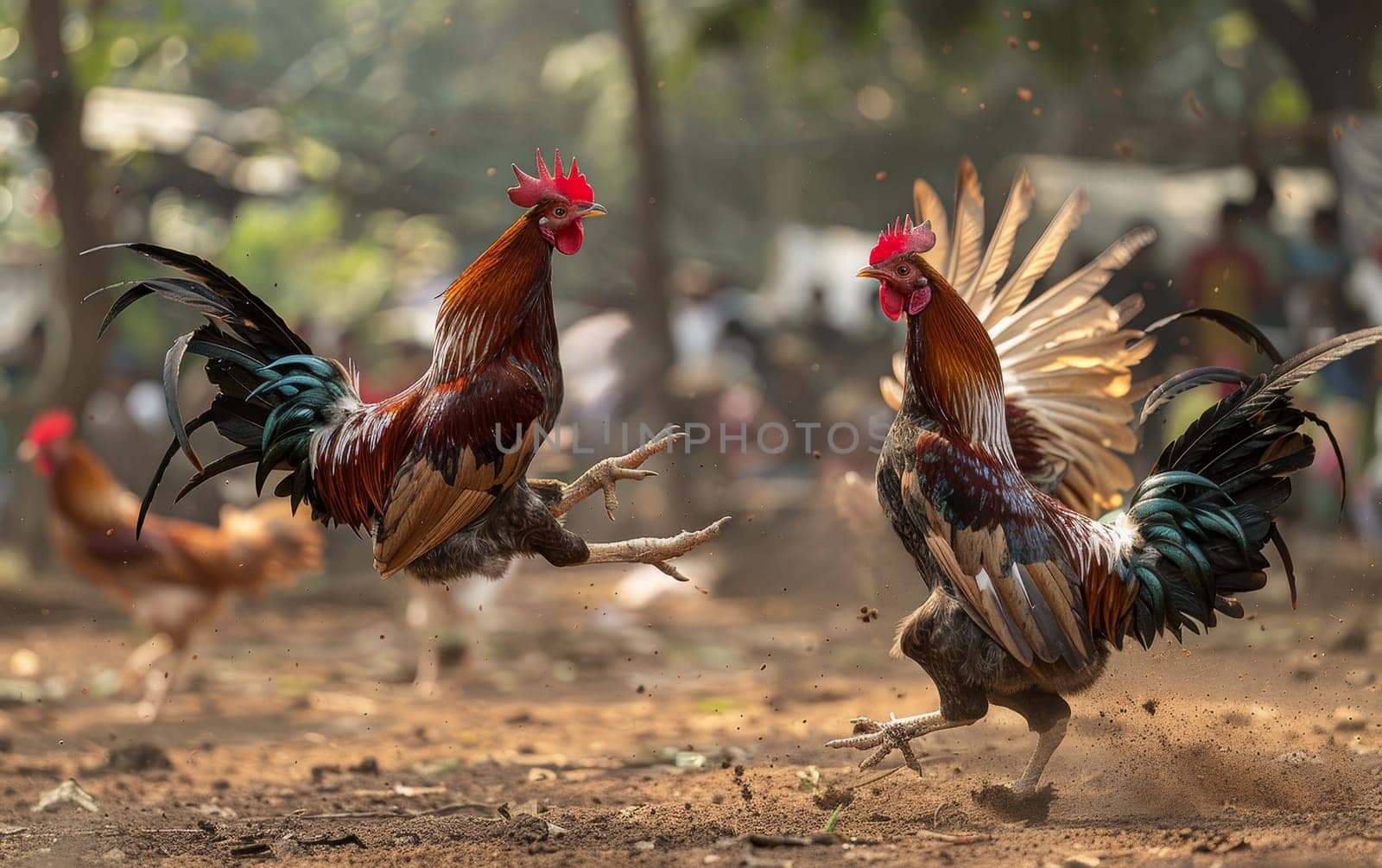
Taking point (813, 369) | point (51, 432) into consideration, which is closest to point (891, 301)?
point (51, 432)

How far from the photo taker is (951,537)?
151 inches

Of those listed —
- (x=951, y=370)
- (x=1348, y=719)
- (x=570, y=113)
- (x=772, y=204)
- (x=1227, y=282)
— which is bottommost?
(x=1348, y=719)

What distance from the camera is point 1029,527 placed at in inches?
153

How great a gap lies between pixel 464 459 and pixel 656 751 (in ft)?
7.92

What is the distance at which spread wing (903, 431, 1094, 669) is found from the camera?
3.81 meters

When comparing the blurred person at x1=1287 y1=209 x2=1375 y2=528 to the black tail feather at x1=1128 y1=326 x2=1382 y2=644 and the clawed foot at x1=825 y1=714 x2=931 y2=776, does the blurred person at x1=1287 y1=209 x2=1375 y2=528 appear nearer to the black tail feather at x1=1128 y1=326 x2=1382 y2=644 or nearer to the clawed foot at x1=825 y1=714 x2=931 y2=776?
the black tail feather at x1=1128 y1=326 x2=1382 y2=644

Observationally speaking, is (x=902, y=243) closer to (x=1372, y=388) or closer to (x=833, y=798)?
(x=833, y=798)

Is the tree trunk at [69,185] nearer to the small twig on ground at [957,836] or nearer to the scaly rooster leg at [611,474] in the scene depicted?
the scaly rooster leg at [611,474]

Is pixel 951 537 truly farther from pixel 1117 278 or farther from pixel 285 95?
pixel 285 95

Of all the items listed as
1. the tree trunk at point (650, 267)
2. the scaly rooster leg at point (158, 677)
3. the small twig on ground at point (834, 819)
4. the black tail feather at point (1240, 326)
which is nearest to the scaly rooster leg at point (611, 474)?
the small twig on ground at point (834, 819)

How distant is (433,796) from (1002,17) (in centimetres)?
933

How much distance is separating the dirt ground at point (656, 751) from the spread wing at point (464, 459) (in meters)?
1.08

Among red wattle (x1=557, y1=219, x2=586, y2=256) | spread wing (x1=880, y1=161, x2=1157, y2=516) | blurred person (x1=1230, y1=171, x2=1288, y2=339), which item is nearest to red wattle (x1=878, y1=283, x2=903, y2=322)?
spread wing (x1=880, y1=161, x2=1157, y2=516)

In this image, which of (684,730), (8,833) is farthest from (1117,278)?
(8,833)
